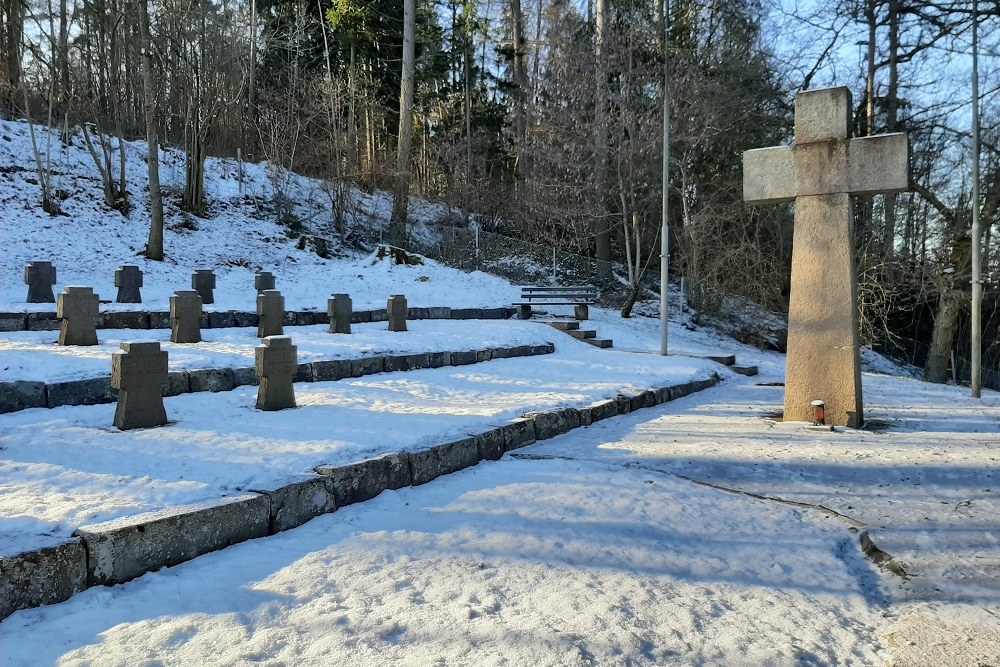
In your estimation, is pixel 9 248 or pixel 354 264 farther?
pixel 354 264

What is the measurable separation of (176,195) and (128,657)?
2288 cm

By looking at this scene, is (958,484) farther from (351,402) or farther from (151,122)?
(151,122)

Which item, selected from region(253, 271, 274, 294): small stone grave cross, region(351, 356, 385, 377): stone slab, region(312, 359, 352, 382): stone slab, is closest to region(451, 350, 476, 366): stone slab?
region(351, 356, 385, 377): stone slab

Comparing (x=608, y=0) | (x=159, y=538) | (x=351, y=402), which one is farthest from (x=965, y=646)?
(x=608, y=0)

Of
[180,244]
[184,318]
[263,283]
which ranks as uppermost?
[180,244]

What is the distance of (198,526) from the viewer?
3787mm

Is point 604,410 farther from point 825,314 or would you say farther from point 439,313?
point 439,313

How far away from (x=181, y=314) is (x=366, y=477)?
631 cm

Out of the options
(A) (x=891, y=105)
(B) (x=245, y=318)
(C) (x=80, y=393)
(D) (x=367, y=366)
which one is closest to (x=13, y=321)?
(B) (x=245, y=318)

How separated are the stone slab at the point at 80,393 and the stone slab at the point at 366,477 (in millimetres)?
3307

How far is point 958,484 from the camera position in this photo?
5.61 meters

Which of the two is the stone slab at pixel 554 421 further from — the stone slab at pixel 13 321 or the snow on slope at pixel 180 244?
the snow on slope at pixel 180 244

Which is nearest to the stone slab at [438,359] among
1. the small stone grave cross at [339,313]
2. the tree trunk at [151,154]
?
the small stone grave cross at [339,313]

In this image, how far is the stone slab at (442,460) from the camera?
538 cm
